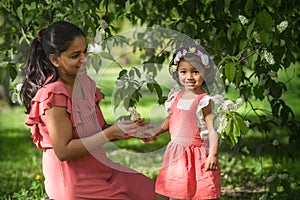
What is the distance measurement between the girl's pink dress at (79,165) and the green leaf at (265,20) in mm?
863

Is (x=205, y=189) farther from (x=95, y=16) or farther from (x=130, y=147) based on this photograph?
(x=130, y=147)

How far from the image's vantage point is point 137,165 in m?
5.56

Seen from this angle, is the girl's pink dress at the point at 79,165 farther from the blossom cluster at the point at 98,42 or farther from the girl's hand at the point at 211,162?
the blossom cluster at the point at 98,42

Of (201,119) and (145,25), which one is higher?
(145,25)

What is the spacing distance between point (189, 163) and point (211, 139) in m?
0.16

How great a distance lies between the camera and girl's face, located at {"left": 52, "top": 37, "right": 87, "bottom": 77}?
9.68 ft

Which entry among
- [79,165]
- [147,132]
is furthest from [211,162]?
[79,165]

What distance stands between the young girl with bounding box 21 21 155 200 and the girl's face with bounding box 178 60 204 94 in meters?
0.39

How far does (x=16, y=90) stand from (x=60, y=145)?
116 centimetres

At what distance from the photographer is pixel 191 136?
10.4 feet

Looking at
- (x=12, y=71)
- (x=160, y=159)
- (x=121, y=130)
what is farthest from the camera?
(x=12, y=71)

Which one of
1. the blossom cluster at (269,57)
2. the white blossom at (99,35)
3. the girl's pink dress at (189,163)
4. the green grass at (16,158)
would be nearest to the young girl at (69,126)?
the girl's pink dress at (189,163)

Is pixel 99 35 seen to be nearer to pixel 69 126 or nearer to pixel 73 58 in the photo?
pixel 73 58

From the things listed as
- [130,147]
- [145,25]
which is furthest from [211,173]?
[130,147]
